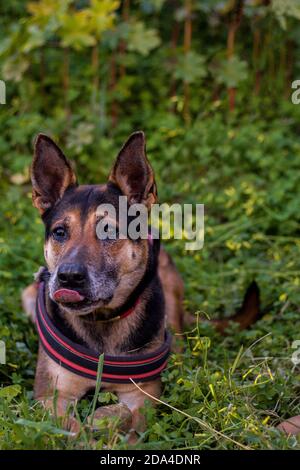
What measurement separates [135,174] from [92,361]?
984mm

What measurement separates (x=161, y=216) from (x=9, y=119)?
2.28 meters

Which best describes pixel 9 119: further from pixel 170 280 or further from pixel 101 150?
pixel 170 280

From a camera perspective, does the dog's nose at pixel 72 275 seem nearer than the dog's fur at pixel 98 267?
Result: Yes

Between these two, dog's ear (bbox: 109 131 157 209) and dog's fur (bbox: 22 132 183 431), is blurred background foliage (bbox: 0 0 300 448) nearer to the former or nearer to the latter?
dog's fur (bbox: 22 132 183 431)

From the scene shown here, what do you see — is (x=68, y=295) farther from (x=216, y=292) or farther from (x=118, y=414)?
(x=216, y=292)

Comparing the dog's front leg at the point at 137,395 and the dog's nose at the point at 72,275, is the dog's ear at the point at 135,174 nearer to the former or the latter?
the dog's nose at the point at 72,275

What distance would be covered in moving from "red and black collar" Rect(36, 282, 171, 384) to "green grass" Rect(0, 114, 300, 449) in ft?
0.46

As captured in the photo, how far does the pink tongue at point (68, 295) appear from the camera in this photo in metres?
3.41

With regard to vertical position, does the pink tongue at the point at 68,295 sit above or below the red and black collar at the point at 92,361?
above

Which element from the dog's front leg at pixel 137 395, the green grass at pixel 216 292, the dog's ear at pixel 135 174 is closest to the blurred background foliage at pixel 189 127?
the green grass at pixel 216 292

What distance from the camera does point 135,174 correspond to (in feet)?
12.5
